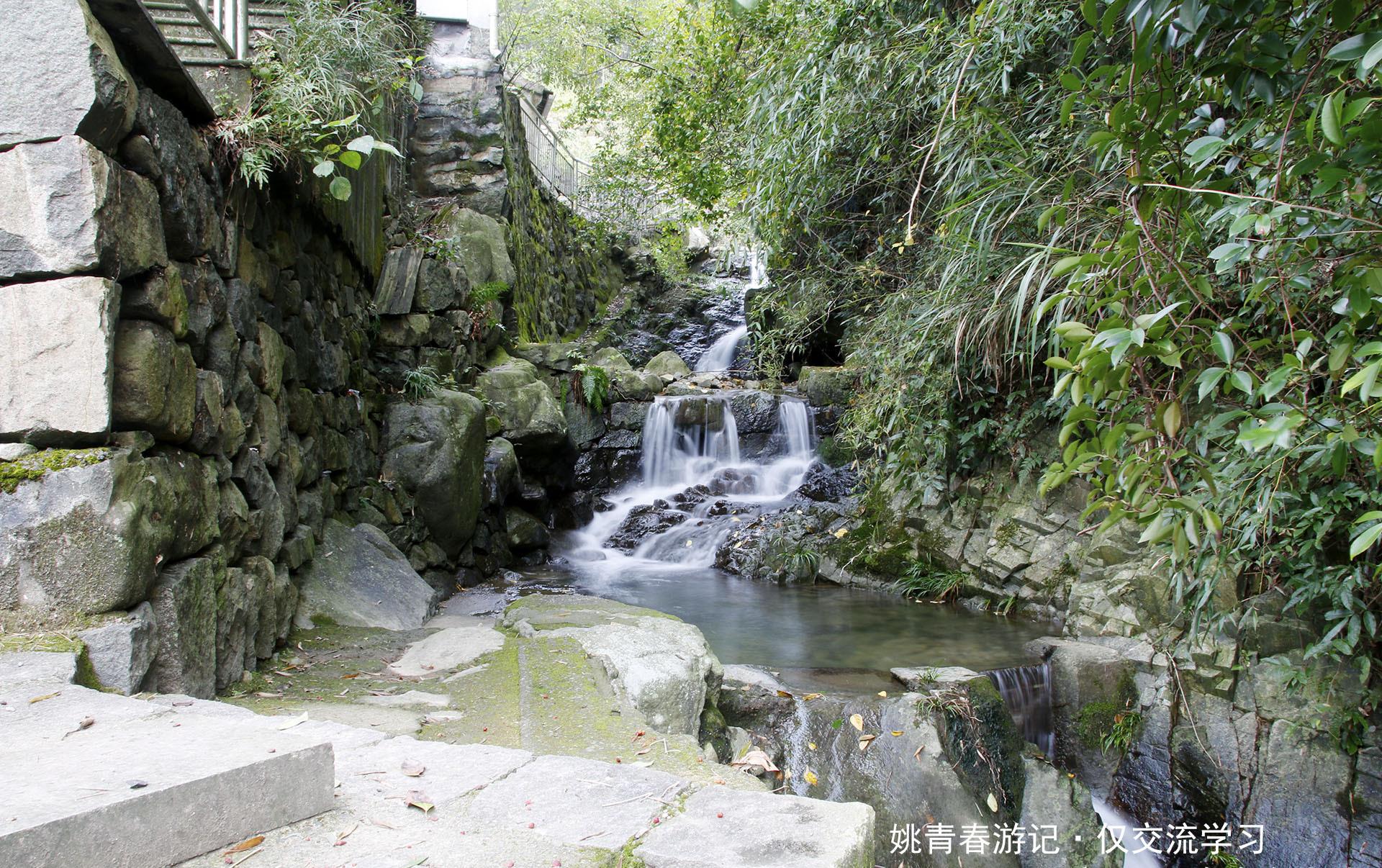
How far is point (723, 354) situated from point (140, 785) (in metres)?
12.4

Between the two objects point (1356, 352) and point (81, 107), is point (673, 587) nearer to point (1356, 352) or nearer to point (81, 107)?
point (81, 107)

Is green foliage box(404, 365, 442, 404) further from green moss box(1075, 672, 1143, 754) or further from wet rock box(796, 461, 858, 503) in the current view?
green moss box(1075, 672, 1143, 754)

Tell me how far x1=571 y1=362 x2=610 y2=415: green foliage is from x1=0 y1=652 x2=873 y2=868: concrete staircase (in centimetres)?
755

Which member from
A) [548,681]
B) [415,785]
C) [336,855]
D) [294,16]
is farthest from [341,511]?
[336,855]

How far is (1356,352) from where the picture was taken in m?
1.52

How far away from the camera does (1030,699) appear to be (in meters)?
4.39

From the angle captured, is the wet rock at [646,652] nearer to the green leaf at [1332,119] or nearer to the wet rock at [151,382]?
the wet rock at [151,382]

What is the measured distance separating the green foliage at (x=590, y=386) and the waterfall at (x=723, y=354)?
3.51m

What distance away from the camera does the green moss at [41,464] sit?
2443 millimetres

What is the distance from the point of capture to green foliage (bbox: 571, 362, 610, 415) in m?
9.52

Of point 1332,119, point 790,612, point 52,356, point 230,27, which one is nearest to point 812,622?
point 790,612

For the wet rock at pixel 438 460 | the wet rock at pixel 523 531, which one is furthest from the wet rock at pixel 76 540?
the wet rock at pixel 523 531

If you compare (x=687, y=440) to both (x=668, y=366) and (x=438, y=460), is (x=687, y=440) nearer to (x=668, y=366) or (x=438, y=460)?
(x=668, y=366)

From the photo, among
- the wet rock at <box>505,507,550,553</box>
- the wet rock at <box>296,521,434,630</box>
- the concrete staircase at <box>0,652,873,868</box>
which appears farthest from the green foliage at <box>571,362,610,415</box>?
the concrete staircase at <box>0,652,873,868</box>
